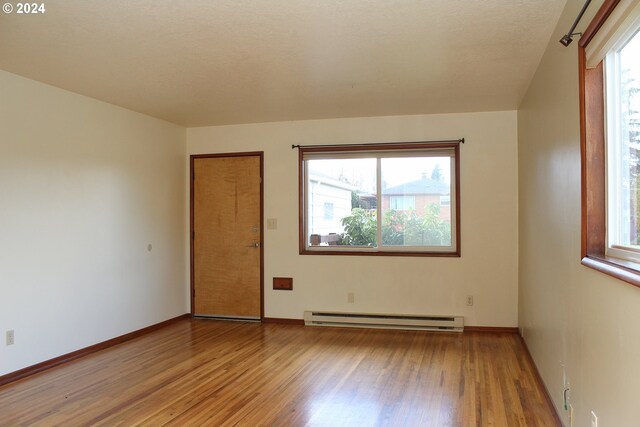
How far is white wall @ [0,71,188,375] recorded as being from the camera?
3.79 meters

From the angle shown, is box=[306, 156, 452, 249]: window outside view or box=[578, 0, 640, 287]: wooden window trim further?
box=[306, 156, 452, 249]: window outside view

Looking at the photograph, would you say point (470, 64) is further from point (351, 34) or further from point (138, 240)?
point (138, 240)

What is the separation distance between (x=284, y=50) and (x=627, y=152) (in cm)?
222

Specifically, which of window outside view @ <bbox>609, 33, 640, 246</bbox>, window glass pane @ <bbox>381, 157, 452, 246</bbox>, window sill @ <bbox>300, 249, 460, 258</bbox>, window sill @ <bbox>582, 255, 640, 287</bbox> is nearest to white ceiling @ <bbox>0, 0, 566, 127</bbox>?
window glass pane @ <bbox>381, 157, 452, 246</bbox>

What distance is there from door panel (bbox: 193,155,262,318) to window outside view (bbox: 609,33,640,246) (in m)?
4.27

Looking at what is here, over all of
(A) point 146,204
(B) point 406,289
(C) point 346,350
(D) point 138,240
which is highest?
(A) point 146,204

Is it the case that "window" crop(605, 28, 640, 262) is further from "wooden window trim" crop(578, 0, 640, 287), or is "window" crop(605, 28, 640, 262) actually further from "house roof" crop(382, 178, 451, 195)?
"house roof" crop(382, 178, 451, 195)

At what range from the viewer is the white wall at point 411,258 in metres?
5.20

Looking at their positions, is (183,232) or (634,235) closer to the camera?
(634,235)

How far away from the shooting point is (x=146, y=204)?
537 cm

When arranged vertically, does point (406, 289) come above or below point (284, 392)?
above

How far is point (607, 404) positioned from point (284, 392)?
6.94 ft

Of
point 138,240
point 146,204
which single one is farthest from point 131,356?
point 146,204

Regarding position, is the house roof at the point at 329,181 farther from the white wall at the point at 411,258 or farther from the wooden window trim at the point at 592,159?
the wooden window trim at the point at 592,159
